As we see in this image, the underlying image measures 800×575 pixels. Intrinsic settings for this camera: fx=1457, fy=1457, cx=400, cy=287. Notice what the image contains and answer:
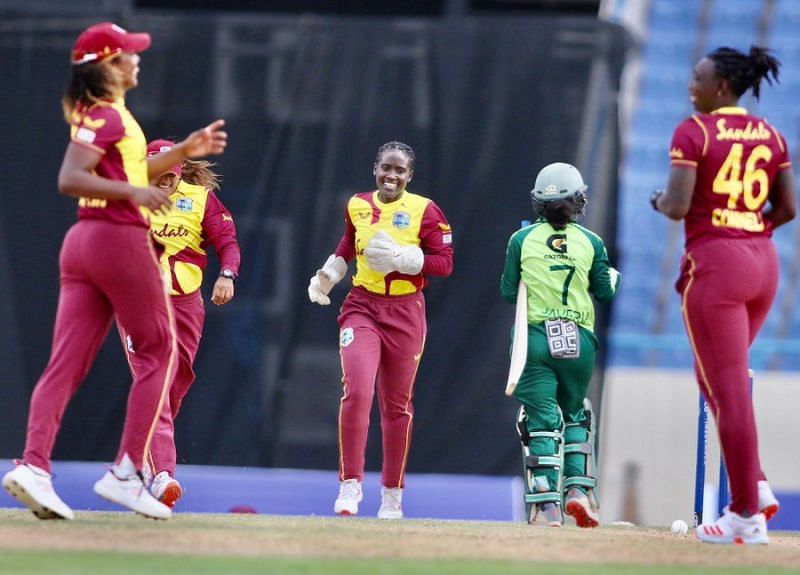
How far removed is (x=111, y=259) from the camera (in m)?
4.69

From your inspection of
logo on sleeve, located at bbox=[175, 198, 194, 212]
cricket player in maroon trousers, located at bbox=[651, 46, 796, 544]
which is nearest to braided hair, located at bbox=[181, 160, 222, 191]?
logo on sleeve, located at bbox=[175, 198, 194, 212]

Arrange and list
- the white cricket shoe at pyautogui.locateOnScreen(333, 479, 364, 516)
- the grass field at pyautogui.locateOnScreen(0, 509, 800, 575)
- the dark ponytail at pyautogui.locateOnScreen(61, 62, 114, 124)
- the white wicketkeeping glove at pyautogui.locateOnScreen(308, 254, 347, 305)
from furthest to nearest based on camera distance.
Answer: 1. the white wicketkeeping glove at pyautogui.locateOnScreen(308, 254, 347, 305)
2. the white cricket shoe at pyautogui.locateOnScreen(333, 479, 364, 516)
3. the dark ponytail at pyautogui.locateOnScreen(61, 62, 114, 124)
4. the grass field at pyautogui.locateOnScreen(0, 509, 800, 575)

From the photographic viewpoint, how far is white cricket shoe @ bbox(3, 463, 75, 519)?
4.61 m

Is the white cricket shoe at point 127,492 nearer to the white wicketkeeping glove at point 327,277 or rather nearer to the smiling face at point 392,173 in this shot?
the white wicketkeeping glove at point 327,277

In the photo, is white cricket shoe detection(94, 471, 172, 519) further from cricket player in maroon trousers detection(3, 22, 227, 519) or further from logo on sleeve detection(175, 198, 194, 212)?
logo on sleeve detection(175, 198, 194, 212)

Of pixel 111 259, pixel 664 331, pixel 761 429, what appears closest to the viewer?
pixel 111 259

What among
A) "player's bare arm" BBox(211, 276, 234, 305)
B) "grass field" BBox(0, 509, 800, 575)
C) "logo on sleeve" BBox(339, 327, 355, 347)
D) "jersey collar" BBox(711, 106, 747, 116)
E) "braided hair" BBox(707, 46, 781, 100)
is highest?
"braided hair" BBox(707, 46, 781, 100)

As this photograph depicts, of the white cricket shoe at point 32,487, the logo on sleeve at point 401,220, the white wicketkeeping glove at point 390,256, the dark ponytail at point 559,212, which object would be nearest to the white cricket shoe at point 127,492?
the white cricket shoe at point 32,487

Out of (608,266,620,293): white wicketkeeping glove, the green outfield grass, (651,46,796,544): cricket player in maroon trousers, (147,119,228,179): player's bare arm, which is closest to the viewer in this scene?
the green outfield grass

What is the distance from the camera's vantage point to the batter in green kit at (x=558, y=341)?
5980 mm

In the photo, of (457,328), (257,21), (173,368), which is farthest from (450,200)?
(173,368)

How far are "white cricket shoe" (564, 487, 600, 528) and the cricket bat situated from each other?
55 centimetres

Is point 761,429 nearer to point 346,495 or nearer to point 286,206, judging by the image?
point 286,206

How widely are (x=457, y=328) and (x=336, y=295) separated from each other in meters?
0.73
